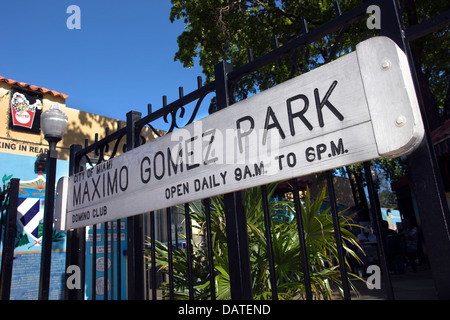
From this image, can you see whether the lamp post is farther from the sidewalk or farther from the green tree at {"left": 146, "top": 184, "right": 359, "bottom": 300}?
the sidewalk

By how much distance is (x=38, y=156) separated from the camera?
7777mm

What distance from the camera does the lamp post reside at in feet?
10.6

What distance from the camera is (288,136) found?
5.83ft

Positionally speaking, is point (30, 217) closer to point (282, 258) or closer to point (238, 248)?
point (282, 258)

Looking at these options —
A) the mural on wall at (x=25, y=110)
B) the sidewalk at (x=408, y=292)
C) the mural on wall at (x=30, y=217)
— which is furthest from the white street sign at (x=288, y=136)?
the mural on wall at (x=25, y=110)

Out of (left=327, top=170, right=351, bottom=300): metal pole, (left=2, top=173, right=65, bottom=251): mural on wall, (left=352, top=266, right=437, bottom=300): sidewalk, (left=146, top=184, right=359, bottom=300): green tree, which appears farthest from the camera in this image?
(left=2, top=173, right=65, bottom=251): mural on wall

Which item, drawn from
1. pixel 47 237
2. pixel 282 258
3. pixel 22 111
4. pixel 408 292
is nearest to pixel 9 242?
pixel 47 237

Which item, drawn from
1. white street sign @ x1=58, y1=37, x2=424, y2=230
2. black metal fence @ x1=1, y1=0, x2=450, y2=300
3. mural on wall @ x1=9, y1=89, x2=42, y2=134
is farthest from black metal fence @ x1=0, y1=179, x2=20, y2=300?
mural on wall @ x1=9, y1=89, x2=42, y2=134

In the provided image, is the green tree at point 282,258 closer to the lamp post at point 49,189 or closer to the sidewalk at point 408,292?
the lamp post at point 49,189

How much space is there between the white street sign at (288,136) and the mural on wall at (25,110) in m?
6.29

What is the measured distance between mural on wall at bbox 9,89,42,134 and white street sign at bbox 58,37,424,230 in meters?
6.29

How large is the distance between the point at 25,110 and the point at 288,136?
308 inches
